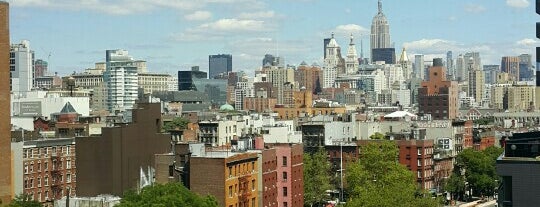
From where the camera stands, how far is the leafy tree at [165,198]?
70.5 m

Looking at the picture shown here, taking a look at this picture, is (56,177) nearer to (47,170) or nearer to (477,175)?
(47,170)

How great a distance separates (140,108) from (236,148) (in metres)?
13.3

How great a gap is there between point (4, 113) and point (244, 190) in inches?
761

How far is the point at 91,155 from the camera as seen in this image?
84.6 m

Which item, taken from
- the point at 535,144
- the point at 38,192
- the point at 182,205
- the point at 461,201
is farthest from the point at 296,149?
the point at 535,144

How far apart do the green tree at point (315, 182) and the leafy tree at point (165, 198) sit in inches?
1719

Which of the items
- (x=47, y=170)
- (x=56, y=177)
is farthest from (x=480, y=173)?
(x=47, y=170)

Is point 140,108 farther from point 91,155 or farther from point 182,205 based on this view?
point 182,205

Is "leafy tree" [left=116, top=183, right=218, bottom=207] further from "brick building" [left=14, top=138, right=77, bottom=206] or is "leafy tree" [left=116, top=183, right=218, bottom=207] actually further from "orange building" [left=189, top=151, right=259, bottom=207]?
"brick building" [left=14, top=138, right=77, bottom=206]

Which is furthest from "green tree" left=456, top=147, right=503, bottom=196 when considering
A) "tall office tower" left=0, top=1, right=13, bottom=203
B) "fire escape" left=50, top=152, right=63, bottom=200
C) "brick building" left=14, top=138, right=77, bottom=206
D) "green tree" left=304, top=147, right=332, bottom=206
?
"tall office tower" left=0, top=1, right=13, bottom=203

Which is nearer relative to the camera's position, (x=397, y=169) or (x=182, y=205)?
(x=182, y=205)

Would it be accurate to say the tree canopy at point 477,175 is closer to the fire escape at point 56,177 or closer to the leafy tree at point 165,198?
the fire escape at point 56,177

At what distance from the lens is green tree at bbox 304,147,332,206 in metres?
118

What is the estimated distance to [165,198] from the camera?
70500 mm
